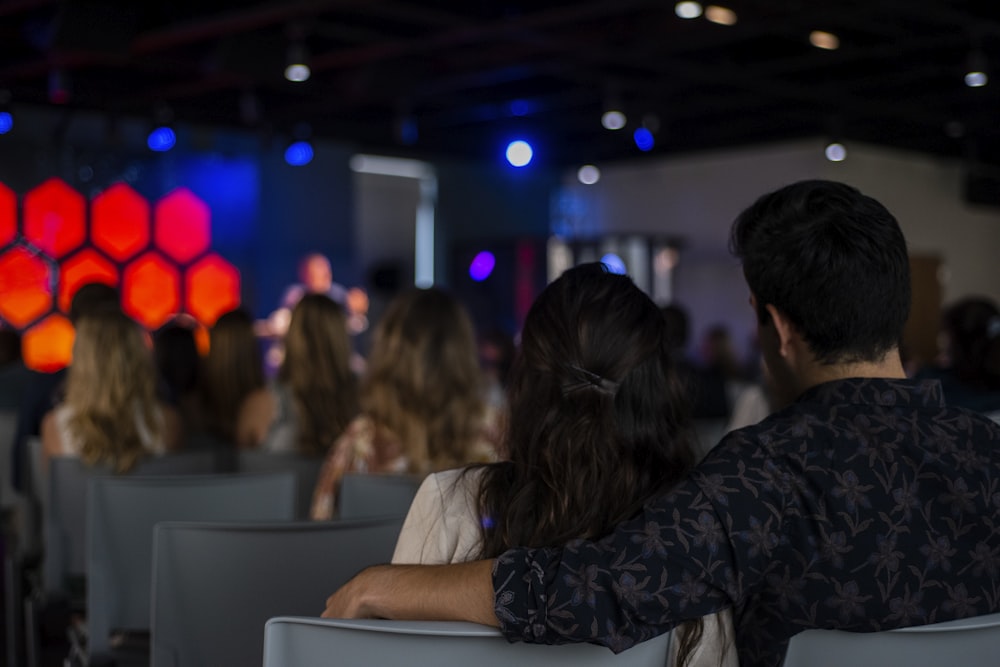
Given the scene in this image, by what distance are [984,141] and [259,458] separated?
10765 mm

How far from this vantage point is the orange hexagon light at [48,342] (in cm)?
984

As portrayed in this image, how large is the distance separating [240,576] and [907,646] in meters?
1.18

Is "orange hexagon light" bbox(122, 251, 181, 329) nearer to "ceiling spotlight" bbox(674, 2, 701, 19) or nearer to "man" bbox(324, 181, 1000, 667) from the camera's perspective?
"ceiling spotlight" bbox(674, 2, 701, 19)

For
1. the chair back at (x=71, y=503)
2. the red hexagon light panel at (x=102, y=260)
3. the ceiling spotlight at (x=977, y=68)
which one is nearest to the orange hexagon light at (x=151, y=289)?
the red hexagon light panel at (x=102, y=260)

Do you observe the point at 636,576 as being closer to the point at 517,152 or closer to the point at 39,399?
the point at 39,399

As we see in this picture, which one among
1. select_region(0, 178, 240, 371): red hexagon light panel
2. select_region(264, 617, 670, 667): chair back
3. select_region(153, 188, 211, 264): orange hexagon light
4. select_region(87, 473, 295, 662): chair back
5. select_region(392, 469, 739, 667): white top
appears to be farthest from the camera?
select_region(153, 188, 211, 264): orange hexagon light

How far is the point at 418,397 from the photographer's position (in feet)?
9.34

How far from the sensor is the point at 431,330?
9.32 feet

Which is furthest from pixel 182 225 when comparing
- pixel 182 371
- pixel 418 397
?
pixel 418 397

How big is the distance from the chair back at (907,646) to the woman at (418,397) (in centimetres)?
166

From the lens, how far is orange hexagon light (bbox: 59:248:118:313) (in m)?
10.1

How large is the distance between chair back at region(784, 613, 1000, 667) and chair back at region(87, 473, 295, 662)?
1503 mm

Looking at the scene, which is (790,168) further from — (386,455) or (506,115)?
(386,455)

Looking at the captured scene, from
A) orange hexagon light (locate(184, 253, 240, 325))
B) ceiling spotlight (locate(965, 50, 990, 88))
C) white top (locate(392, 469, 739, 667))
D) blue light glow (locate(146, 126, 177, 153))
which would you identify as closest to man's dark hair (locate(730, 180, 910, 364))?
white top (locate(392, 469, 739, 667))
